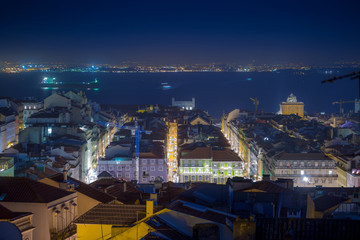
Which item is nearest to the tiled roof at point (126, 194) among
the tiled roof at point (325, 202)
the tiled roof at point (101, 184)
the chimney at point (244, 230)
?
the tiled roof at point (101, 184)

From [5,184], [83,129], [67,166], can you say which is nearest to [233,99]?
[83,129]

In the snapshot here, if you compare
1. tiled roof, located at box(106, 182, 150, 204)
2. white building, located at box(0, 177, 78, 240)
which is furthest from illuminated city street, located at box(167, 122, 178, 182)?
white building, located at box(0, 177, 78, 240)

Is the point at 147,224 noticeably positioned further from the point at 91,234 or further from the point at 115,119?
the point at 115,119

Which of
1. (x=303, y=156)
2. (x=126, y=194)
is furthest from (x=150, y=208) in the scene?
(x=303, y=156)

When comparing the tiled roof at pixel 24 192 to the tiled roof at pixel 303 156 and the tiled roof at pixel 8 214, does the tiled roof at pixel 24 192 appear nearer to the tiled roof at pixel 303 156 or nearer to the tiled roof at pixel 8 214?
the tiled roof at pixel 8 214

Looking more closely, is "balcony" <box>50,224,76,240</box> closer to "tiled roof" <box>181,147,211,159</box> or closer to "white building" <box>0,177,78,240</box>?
"white building" <box>0,177,78,240</box>

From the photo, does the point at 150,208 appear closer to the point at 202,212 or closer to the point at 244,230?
the point at 202,212
